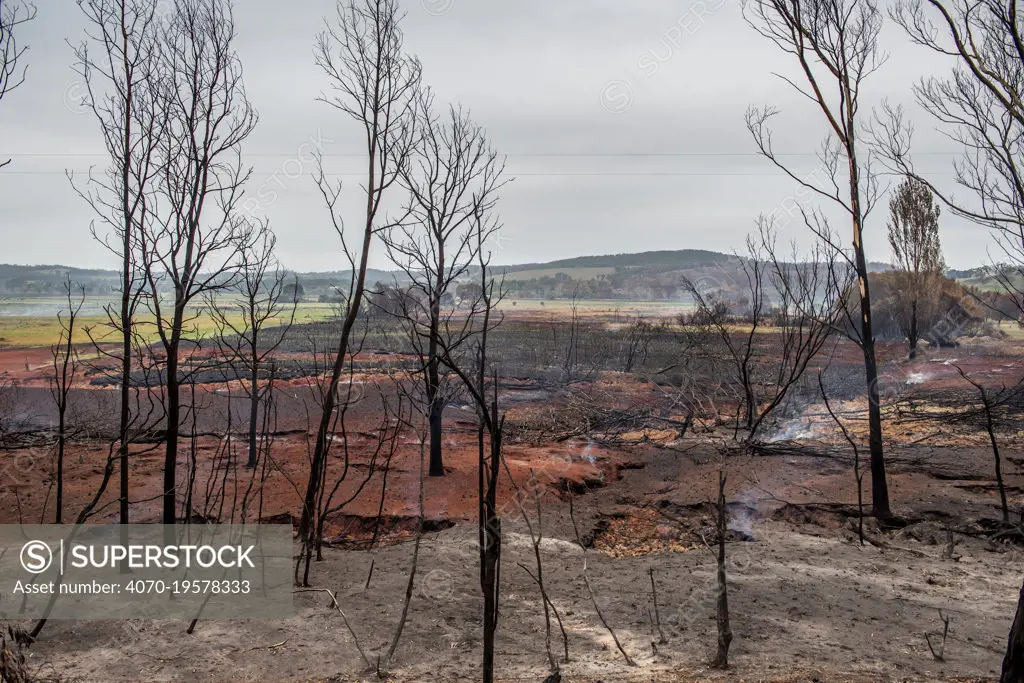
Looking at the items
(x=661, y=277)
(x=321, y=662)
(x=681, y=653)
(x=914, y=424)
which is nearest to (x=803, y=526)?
(x=681, y=653)

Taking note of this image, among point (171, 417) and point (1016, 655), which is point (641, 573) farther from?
point (171, 417)

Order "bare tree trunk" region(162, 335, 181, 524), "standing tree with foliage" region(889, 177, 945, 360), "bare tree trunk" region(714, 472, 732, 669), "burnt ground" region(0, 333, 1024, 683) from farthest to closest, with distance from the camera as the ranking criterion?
"standing tree with foliage" region(889, 177, 945, 360) → "bare tree trunk" region(162, 335, 181, 524) → "burnt ground" region(0, 333, 1024, 683) → "bare tree trunk" region(714, 472, 732, 669)

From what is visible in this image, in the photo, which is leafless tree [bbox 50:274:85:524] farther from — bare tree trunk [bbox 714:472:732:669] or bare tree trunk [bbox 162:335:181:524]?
bare tree trunk [bbox 714:472:732:669]

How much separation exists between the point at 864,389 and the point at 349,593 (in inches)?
845

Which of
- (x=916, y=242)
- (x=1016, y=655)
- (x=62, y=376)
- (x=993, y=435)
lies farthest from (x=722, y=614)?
(x=916, y=242)

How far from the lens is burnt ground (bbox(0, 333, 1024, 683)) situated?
600 cm

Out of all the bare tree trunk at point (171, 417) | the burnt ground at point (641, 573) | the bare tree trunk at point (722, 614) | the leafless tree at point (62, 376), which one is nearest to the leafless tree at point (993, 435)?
the burnt ground at point (641, 573)

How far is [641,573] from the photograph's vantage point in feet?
28.0

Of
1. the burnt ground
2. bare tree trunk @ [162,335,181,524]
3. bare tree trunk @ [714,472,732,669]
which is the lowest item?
the burnt ground

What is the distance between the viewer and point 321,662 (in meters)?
6.08

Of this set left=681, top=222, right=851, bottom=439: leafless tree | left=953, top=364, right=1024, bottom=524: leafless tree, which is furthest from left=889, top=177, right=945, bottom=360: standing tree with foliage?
left=953, top=364, right=1024, bottom=524: leafless tree

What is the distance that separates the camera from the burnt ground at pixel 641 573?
6.00 metres

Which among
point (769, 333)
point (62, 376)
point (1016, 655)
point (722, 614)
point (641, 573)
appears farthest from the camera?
point (769, 333)

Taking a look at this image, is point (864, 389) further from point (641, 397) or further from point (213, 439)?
point (213, 439)
